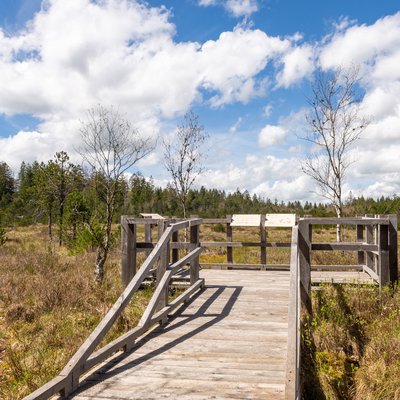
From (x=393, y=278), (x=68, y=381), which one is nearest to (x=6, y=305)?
(x=68, y=381)

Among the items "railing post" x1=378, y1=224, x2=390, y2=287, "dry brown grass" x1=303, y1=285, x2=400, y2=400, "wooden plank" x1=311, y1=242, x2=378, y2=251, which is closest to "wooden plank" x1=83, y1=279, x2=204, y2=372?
"dry brown grass" x1=303, y1=285, x2=400, y2=400

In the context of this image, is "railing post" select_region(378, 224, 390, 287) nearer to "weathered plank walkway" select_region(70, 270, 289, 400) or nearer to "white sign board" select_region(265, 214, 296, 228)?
"weathered plank walkway" select_region(70, 270, 289, 400)

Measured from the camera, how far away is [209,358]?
15.1 feet

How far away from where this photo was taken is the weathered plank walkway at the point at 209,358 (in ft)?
12.1

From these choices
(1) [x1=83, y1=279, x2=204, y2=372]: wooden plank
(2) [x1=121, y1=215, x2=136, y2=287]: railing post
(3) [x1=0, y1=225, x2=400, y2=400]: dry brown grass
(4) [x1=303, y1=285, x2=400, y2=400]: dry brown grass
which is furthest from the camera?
(2) [x1=121, y1=215, x2=136, y2=287]: railing post

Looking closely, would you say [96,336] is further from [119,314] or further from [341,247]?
[341,247]

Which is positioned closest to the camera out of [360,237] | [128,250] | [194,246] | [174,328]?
[174,328]

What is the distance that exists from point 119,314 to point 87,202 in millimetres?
23115

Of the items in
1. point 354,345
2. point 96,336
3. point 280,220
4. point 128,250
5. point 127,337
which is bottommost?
point 354,345

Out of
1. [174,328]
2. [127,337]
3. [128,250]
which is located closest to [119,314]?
[127,337]

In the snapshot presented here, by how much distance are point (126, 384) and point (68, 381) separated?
0.56 metres

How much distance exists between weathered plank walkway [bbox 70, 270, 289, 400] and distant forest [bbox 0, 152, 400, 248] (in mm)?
5826

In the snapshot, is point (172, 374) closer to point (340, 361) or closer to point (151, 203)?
point (340, 361)

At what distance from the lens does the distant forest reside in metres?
20.4
